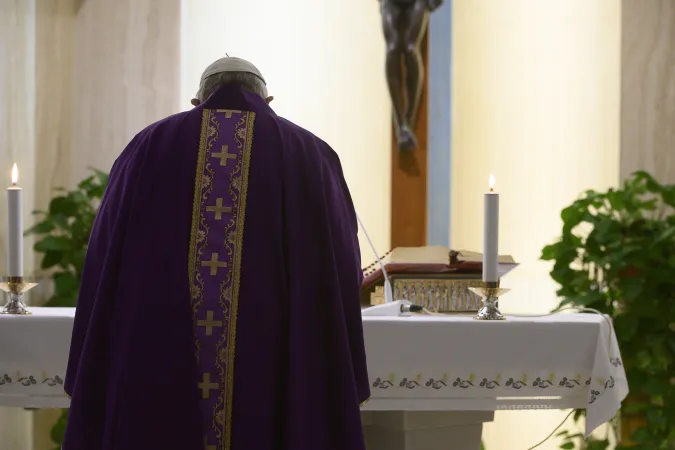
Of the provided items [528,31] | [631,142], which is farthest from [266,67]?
[631,142]

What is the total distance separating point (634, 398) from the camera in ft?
12.8

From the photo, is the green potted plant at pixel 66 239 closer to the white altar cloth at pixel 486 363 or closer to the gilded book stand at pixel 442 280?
the gilded book stand at pixel 442 280

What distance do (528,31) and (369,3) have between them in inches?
28.9

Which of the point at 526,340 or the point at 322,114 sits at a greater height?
the point at 322,114

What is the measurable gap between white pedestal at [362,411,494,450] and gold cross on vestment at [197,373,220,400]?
32.4 inches

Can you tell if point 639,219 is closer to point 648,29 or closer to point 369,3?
point 648,29

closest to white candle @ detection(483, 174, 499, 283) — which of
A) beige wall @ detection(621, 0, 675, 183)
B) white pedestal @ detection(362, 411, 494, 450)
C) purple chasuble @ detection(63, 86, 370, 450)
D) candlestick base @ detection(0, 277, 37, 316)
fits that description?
white pedestal @ detection(362, 411, 494, 450)

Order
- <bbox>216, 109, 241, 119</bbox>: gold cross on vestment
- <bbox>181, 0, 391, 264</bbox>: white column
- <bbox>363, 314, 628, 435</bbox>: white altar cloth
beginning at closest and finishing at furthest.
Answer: <bbox>216, 109, 241, 119</bbox>: gold cross on vestment
<bbox>363, 314, 628, 435</bbox>: white altar cloth
<bbox>181, 0, 391, 264</bbox>: white column

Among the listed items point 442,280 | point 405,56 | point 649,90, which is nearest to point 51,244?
point 405,56

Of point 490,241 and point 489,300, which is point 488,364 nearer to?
point 489,300

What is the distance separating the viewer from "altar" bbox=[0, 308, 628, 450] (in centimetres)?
248

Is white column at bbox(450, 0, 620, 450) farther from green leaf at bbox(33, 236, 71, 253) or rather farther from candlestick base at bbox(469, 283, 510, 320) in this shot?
candlestick base at bbox(469, 283, 510, 320)

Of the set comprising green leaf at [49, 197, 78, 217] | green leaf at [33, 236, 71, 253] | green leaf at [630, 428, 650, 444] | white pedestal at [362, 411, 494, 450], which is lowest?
green leaf at [630, 428, 650, 444]

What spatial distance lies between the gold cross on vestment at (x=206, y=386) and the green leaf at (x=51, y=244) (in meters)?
2.24
